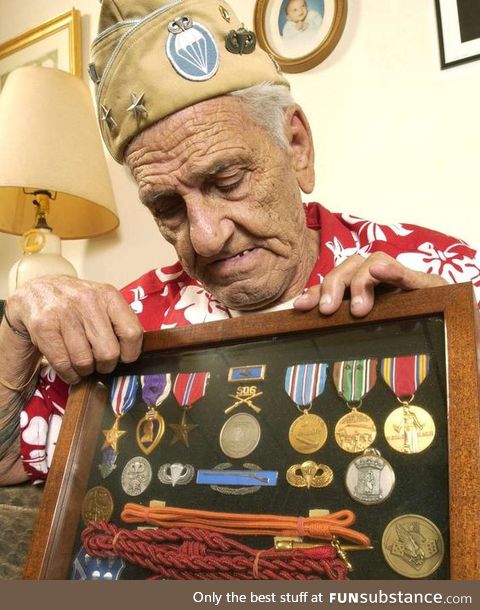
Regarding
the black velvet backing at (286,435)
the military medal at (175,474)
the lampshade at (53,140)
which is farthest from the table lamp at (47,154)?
the military medal at (175,474)

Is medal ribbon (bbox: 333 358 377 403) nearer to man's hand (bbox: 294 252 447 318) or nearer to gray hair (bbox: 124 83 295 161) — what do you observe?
man's hand (bbox: 294 252 447 318)

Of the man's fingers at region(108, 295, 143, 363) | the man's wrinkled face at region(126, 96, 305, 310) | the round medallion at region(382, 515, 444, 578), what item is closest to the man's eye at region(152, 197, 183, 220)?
the man's wrinkled face at region(126, 96, 305, 310)

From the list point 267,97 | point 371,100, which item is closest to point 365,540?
point 267,97

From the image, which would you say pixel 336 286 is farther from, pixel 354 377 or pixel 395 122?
pixel 395 122

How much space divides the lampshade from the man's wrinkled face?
33.4 inches

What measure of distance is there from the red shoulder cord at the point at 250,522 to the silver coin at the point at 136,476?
0.07 ft

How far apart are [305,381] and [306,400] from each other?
0.07ft

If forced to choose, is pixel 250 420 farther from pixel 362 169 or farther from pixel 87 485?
pixel 362 169

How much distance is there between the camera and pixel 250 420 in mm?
684

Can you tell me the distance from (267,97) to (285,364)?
0.47m

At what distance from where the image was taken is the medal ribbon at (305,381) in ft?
2.19

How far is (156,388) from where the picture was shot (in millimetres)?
769

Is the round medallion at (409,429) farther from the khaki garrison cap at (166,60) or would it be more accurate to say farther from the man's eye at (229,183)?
the khaki garrison cap at (166,60)

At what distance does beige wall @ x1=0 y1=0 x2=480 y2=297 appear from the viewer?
4.84ft
